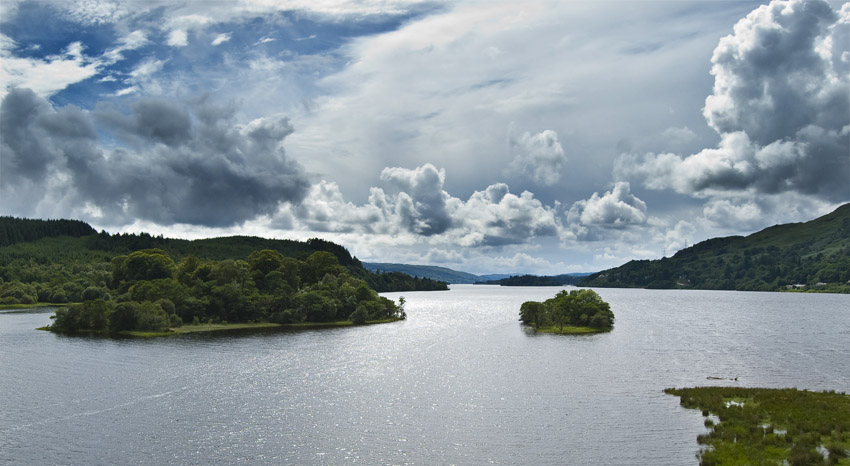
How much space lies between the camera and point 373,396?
8500 centimetres

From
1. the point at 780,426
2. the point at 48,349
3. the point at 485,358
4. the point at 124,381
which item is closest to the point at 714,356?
the point at 485,358

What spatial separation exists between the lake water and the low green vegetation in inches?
111

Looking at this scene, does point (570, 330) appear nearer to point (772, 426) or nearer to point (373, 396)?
point (373, 396)

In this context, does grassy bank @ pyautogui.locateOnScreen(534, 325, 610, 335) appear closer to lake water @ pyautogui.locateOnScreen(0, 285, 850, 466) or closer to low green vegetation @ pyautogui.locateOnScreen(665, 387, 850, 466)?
lake water @ pyautogui.locateOnScreen(0, 285, 850, 466)

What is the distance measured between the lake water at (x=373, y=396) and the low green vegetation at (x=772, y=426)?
2.81m

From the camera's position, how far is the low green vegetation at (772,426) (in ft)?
168

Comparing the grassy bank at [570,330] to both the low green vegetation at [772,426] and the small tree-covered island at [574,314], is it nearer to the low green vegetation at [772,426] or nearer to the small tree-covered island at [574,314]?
the small tree-covered island at [574,314]

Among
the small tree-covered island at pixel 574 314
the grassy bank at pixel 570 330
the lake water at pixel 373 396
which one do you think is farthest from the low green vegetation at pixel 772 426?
the small tree-covered island at pixel 574 314

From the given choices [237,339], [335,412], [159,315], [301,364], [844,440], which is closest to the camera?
[844,440]

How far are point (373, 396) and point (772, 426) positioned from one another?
166 feet

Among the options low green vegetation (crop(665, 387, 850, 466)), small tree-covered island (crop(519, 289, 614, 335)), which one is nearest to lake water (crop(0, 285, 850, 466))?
low green vegetation (crop(665, 387, 850, 466))

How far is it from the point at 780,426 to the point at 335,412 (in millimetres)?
51485

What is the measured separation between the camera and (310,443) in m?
61.7

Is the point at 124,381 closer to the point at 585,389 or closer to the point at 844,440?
the point at 585,389
